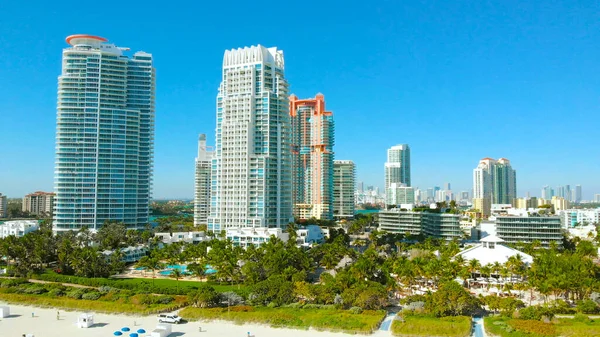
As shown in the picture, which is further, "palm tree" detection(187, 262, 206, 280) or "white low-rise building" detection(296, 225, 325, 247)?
"white low-rise building" detection(296, 225, 325, 247)

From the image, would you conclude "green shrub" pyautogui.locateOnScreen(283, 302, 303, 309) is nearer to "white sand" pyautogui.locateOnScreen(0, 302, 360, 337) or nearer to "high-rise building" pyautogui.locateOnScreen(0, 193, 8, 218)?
"white sand" pyautogui.locateOnScreen(0, 302, 360, 337)

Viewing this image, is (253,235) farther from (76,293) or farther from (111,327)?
(111,327)

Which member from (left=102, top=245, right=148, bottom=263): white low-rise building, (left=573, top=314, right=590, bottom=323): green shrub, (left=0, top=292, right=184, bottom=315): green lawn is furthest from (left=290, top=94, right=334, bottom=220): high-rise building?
(left=573, top=314, right=590, bottom=323): green shrub

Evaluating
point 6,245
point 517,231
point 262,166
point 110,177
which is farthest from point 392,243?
point 6,245

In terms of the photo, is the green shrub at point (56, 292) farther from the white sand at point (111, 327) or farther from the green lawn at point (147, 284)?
the white sand at point (111, 327)

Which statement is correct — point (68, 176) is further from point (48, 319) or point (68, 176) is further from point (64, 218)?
point (48, 319)
